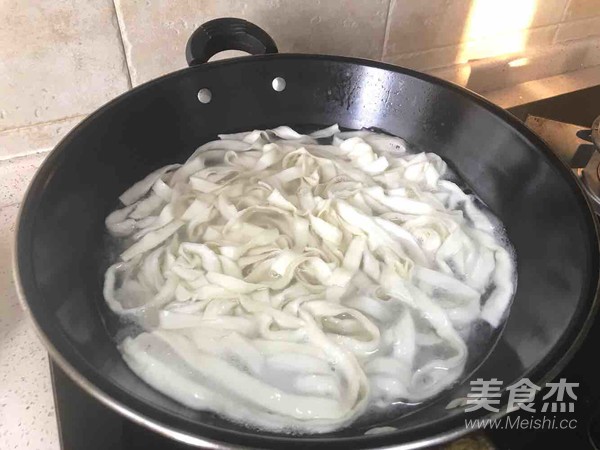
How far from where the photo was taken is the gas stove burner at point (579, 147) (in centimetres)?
115

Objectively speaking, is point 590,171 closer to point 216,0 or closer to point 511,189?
point 511,189

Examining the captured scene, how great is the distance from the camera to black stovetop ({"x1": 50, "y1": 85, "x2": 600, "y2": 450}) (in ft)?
2.74

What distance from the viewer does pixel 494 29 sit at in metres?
1.59

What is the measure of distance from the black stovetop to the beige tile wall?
58cm

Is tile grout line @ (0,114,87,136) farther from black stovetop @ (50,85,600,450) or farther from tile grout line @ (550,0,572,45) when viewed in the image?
tile grout line @ (550,0,572,45)

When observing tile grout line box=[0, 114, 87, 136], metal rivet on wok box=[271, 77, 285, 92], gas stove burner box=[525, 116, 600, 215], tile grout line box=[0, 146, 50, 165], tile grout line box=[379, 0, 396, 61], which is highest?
tile grout line box=[379, 0, 396, 61]

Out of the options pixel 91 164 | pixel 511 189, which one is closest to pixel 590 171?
pixel 511 189

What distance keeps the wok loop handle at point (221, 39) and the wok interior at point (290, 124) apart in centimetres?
3

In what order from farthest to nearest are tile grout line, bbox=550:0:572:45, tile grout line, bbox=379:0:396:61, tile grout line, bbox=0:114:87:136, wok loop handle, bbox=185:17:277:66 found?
tile grout line, bbox=550:0:572:45 < tile grout line, bbox=379:0:396:61 < tile grout line, bbox=0:114:87:136 < wok loop handle, bbox=185:17:277:66

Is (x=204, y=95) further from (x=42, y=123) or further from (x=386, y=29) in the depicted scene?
(x=386, y=29)

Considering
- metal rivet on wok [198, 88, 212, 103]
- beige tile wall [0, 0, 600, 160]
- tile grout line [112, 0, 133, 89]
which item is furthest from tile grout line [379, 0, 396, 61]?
tile grout line [112, 0, 133, 89]

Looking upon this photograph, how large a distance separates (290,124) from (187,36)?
0.95 feet

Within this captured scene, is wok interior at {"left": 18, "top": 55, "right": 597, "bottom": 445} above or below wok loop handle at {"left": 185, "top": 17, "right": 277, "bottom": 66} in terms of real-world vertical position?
below
